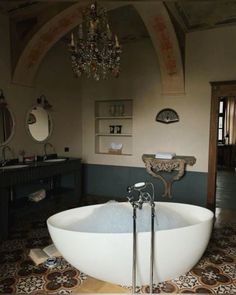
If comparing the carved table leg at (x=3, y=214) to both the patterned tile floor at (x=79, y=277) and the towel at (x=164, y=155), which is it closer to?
the patterned tile floor at (x=79, y=277)

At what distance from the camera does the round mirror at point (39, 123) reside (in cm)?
455

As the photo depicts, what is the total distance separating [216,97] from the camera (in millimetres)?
4520

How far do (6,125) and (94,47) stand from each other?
2.20 metres

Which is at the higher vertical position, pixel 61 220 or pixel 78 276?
pixel 61 220

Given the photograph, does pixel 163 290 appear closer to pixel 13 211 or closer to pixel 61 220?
pixel 61 220

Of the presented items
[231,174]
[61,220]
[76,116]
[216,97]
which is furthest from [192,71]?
[231,174]

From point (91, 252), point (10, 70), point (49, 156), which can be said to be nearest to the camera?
point (91, 252)

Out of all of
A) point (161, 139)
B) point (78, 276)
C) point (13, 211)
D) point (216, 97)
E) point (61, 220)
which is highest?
point (216, 97)

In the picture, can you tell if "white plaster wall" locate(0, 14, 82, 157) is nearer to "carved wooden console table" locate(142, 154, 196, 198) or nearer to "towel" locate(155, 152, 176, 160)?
"carved wooden console table" locate(142, 154, 196, 198)

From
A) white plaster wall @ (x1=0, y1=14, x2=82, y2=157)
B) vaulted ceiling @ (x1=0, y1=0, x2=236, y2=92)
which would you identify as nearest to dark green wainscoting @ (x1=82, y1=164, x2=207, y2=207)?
white plaster wall @ (x1=0, y1=14, x2=82, y2=157)

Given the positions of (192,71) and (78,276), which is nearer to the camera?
(78,276)

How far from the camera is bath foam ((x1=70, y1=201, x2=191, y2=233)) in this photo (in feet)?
8.41

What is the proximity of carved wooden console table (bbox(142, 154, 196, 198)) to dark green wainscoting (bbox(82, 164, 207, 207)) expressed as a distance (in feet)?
0.44

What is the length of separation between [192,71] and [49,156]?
296cm
